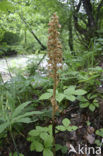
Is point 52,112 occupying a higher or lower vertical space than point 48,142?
higher

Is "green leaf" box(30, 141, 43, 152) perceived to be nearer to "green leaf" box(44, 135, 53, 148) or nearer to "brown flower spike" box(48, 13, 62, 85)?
"green leaf" box(44, 135, 53, 148)

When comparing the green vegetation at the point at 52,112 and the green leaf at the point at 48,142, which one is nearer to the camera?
the green vegetation at the point at 52,112

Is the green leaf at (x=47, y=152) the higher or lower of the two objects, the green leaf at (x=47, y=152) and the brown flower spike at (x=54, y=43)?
the lower

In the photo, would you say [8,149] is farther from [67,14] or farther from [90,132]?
[67,14]

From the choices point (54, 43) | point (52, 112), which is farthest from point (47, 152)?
point (54, 43)

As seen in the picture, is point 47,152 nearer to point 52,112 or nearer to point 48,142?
point 48,142

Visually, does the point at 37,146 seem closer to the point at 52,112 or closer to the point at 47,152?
the point at 47,152

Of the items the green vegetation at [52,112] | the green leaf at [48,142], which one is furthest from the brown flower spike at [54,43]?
the green leaf at [48,142]

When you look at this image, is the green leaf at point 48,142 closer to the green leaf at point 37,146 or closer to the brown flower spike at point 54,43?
the green leaf at point 37,146

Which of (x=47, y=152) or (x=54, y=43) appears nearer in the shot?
(x=54, y=43)

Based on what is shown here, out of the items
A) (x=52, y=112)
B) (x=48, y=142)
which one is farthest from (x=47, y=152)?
(x=52, y=112)

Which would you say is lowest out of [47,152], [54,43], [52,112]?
[47,152]

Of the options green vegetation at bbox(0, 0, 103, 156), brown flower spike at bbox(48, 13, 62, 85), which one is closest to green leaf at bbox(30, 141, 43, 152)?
green vegetation at bbox(0, 0, 103, 156)

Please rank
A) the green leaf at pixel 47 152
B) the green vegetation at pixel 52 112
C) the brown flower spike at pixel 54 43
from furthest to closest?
the green leaf at pixel 47 152
the green vegetation at pixel 52 112
the brown flower spike at pixel 54 43
